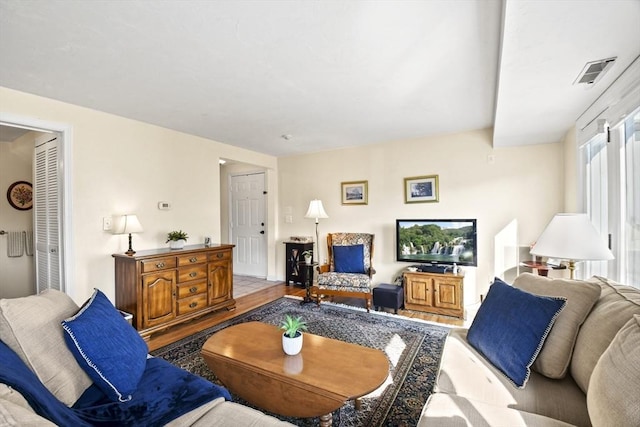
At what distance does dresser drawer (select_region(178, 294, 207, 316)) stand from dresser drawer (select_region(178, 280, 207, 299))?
0.16 ft

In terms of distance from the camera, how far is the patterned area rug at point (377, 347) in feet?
5.98

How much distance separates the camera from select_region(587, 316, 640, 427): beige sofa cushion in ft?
2.86

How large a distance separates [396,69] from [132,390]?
2600mm

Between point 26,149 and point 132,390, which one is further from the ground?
point 26,149

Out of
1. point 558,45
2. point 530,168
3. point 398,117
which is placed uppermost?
point 398,117

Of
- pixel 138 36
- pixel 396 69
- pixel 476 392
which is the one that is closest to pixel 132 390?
pixel 476 392

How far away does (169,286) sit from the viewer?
324 cm

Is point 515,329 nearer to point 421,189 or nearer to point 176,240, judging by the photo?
point 421,189

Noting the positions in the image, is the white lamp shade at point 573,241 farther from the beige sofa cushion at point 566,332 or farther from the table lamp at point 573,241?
the beige sofa cushion at point 566,332

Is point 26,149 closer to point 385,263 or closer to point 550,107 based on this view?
point 385,263

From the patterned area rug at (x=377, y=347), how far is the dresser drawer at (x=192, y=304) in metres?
0.41

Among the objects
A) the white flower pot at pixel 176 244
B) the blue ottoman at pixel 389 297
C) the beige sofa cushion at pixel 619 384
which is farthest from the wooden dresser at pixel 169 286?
the beige sofa cushion at pixel 619 384

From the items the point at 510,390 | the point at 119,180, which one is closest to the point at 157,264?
the point at 119,180

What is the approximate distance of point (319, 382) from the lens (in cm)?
154
